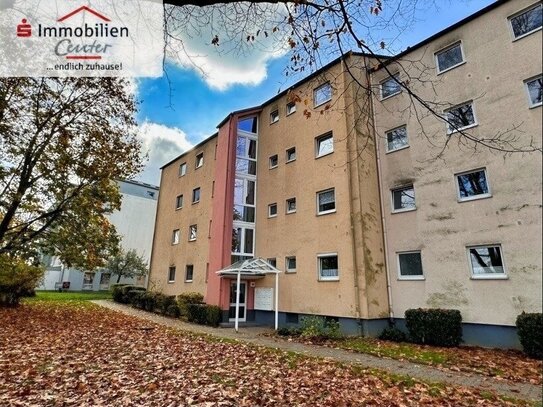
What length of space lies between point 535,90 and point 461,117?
1.09 feet

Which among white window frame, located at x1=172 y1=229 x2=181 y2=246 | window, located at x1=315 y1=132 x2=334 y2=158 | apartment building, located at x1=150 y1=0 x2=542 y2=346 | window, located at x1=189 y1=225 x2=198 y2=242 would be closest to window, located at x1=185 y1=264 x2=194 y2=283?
window, located at x1=189 y1=225 x2=198 y2=242

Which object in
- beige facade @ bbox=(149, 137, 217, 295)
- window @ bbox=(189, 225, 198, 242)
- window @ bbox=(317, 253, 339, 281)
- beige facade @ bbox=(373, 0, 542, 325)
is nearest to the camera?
beige facade @ bbox=(373, 0, 542, 325)

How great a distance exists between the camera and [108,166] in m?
13.5

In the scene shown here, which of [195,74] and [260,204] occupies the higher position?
[260,204]

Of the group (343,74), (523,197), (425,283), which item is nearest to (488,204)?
(523,197)

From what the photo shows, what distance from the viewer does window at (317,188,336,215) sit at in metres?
14.3

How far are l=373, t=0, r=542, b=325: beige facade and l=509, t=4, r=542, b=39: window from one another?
0.09 feet

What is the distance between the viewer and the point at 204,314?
16.0m

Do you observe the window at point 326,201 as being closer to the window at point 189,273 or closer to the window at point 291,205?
the window at point 291,205

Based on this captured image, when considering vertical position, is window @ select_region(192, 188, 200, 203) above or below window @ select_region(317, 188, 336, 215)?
above

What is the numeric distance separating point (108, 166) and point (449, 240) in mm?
14380

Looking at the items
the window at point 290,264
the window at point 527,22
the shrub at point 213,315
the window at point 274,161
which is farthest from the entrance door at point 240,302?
the window at point 527,22

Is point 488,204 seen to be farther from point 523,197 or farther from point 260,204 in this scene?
point 260,204

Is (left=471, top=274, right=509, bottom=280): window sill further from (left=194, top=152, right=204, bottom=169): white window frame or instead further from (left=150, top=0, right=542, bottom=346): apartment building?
(left=194, top=152, right=204, bottom=169): white window frame
